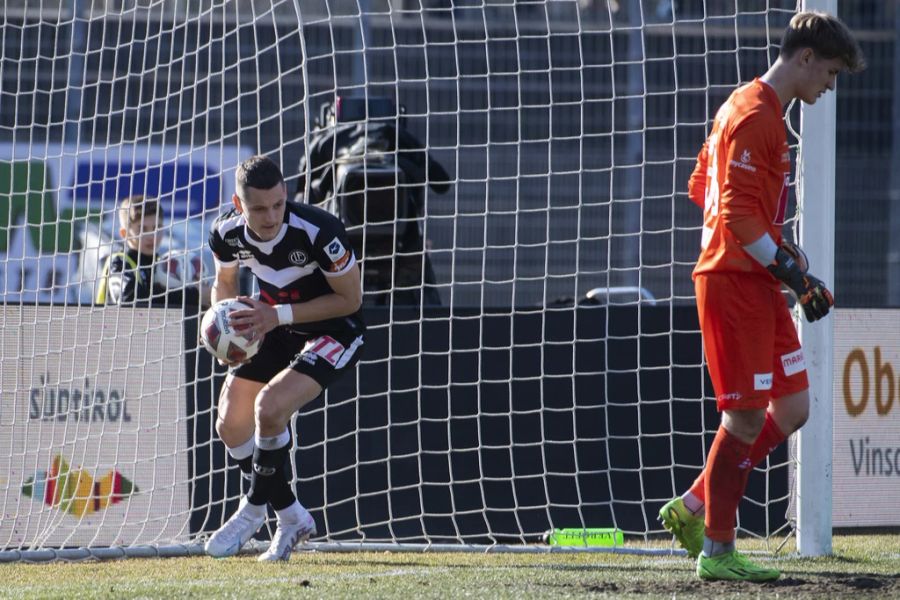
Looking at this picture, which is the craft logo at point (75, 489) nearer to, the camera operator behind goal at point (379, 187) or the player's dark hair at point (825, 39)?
the camera operator behind goal at point (379, 187)

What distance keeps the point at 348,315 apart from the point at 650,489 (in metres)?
2.30

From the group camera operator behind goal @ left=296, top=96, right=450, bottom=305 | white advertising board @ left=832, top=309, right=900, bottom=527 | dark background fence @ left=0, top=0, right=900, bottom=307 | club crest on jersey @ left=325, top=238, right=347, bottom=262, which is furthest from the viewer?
dark background fence @ left=0, top=0, right=900, bottom=307

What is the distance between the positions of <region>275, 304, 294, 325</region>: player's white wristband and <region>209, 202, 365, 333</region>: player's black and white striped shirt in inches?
8.6

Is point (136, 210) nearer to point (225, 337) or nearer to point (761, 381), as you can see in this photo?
point (225, 337)

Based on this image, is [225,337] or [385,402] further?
[385,402]

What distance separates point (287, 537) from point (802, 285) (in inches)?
97.8

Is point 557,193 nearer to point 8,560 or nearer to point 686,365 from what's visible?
point 686,365

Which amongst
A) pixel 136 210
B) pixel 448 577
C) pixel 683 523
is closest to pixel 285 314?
pixel 448 577

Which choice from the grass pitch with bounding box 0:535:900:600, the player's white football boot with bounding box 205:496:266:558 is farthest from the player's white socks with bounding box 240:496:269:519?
the grass pitch with bounding box 0:535:900:600

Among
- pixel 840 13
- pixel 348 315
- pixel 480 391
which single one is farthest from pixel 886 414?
pixel 840 13

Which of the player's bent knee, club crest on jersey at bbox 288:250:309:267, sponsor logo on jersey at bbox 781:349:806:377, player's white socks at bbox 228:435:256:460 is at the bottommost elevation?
player's white socks at bbox 228:435:256:460

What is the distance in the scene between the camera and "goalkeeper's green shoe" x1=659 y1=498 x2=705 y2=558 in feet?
15.7

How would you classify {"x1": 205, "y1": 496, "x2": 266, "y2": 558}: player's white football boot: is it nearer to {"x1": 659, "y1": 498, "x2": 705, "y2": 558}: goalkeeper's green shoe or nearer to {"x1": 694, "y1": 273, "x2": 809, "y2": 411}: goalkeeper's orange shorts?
{"x1": 659, "y1": 498, "x2": 705, "y2": 558}: goalkeeper's green shoe

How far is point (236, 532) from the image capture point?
5445 millimetres
